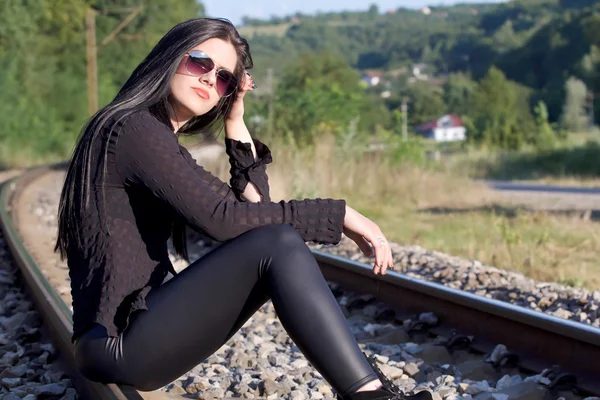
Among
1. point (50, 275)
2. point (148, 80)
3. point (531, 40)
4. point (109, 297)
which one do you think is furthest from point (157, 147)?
point (531, 40)

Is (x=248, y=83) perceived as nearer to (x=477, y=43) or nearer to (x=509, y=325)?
(x=509, y=325)

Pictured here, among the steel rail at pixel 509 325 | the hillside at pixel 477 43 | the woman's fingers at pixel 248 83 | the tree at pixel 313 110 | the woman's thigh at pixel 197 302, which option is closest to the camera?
the woman's thigh at pixel 197 302

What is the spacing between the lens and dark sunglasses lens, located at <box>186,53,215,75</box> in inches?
109

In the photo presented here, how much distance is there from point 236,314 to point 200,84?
74 centimetres

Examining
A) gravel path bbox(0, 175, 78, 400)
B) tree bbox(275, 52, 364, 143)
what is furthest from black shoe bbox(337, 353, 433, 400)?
tree bbox(275, 52, 364, 143)

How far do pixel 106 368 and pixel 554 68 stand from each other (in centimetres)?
9543

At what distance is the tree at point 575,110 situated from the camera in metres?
55.9

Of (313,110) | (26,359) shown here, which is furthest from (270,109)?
(26,359)

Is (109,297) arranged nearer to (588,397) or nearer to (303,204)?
(303,204)

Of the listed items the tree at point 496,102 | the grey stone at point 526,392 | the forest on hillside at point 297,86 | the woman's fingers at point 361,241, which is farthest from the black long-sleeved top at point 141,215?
the tree at point 496,102

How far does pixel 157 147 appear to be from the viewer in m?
2.62

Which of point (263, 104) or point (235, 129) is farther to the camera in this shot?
point (263, 104)

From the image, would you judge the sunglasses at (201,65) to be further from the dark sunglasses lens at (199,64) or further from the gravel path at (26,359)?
the gravel path at (26,359)

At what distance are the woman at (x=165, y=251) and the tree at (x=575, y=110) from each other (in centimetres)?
5467
